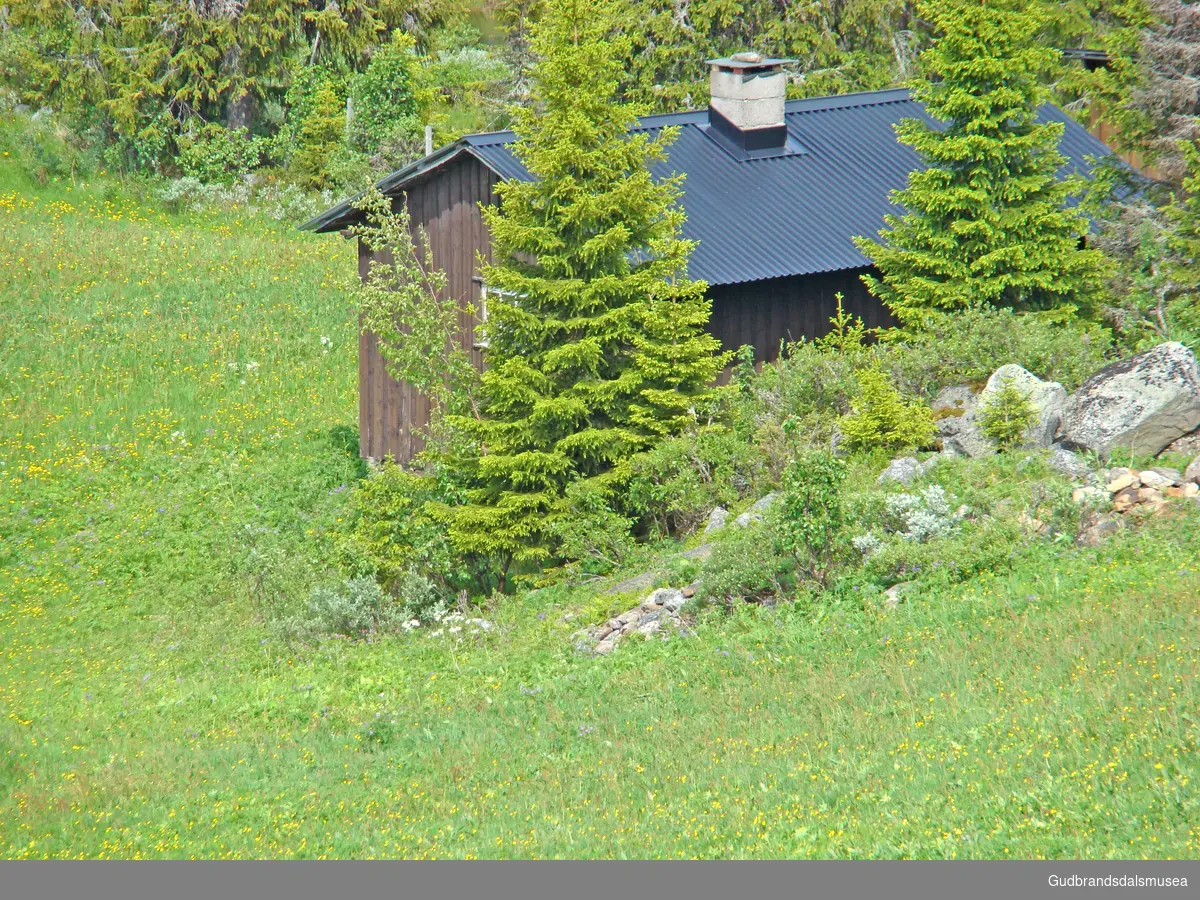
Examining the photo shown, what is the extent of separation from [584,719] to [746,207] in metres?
11.8

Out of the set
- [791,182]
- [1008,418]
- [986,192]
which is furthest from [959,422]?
[791,182]

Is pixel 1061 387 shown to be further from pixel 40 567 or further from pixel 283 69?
pixel 283 69

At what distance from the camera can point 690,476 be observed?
16.8 metres

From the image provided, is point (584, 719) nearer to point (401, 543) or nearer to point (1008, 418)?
point (401, 543)

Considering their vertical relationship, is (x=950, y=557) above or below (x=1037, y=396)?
below

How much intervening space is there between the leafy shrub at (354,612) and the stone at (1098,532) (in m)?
7.84

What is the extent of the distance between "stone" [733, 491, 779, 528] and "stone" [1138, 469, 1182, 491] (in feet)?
13.2

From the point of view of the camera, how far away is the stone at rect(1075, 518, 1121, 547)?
13523mm

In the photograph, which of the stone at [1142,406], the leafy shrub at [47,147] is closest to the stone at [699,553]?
the stone at [1142,406]

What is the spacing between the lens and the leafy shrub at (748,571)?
14.2m

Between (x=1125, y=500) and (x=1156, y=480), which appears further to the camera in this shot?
(x=1156, y=480)

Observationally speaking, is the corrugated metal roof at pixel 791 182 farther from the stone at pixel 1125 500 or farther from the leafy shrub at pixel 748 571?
the stone at pixel 1125 500

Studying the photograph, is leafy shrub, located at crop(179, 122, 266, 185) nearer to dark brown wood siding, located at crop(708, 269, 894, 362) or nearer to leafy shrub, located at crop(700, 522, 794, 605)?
dark brown wood siding, located at crop(708, 269, 894, 362)

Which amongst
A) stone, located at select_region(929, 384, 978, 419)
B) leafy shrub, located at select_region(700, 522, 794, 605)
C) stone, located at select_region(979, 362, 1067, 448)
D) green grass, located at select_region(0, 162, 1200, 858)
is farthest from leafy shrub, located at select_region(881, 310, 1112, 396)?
leafy shrub, located at select_region(700, 522, 794, 605)
